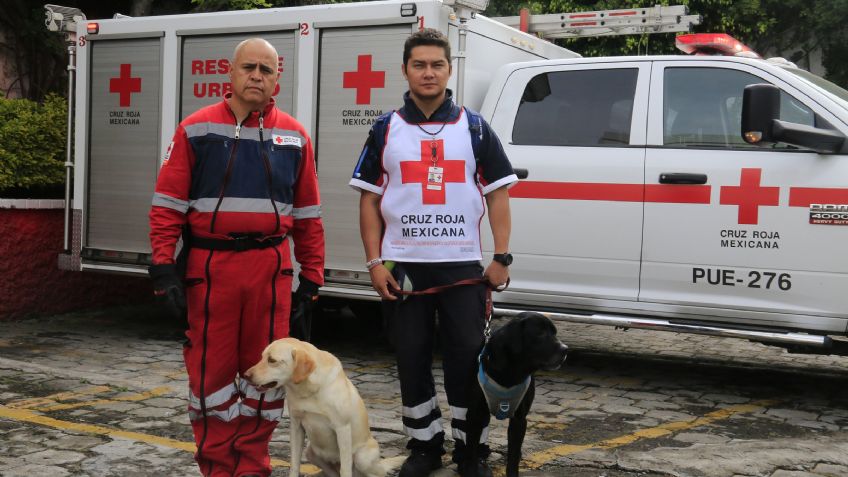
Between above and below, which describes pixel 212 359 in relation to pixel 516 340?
below

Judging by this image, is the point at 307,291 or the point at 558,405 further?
the point at 558,405

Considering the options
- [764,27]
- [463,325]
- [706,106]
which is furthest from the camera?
[764,27]

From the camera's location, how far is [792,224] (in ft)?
19.0

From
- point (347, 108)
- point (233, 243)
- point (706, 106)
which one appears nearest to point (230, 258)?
point (233, 243)

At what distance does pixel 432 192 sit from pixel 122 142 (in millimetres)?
4522

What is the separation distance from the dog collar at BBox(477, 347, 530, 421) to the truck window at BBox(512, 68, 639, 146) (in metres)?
2.77

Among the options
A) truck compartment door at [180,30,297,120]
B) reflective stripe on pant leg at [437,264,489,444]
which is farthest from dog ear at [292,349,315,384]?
truck compartment door at [180,30,297,120]

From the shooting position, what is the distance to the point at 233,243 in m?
3.86

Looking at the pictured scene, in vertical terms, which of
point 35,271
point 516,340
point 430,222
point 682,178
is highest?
point 682,178

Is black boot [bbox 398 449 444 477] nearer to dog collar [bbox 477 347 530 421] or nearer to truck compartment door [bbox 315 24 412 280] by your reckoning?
dog collar [bbox 477 347 530 421]

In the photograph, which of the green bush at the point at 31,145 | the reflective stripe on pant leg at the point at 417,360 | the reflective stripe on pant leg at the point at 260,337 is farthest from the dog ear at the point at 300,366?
the green bush at the point at 31,145

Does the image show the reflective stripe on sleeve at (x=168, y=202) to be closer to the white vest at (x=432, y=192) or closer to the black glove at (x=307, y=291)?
the black glove at (x=307, y=291)

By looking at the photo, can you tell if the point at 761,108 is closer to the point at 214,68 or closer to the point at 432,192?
the point at 432,192

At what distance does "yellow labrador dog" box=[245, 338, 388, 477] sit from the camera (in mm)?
3689
